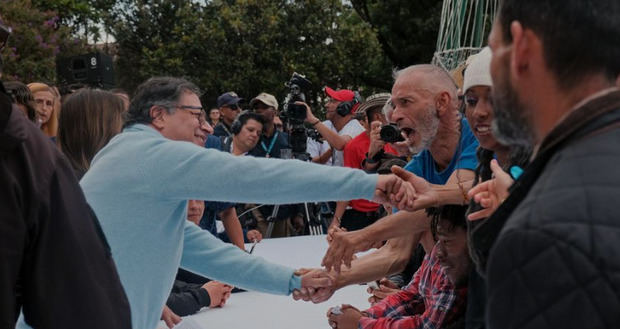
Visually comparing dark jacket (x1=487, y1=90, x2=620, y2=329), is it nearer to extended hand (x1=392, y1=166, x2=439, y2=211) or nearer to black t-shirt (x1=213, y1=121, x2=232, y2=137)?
extended hand (x1=392, y1=166, x2=439, y2=211)

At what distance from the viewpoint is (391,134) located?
3574mm

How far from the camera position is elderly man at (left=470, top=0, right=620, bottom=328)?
88 cm

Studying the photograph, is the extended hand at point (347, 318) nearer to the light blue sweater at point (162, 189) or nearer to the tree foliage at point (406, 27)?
the light blue sweater at point (162, 189)

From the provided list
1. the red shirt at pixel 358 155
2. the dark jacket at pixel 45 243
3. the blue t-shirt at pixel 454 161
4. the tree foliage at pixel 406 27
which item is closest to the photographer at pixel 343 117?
the red shirt at pixel 358 155

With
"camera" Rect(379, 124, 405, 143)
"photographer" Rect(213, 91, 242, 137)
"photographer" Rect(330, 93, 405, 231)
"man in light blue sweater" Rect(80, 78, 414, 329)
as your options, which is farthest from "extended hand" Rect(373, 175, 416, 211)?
"photographer" Rect(213, 91, 242, 137)

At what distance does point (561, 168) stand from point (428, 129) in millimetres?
2063

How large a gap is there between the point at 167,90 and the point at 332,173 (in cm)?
81

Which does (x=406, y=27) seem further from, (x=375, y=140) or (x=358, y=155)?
(x=375, y=140)

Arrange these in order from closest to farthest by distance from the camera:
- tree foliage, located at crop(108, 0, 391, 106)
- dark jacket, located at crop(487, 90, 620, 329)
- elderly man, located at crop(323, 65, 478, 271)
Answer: dark jacket, located at crop(487, 90, 620, 329) < elderly man, located at crop(323, 65, 478, 271) < tree foliage, located at crop(108, 0, 391, 106)

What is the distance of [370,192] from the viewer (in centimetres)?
235

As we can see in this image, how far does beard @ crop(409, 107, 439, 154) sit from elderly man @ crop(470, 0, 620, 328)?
6.13 ft

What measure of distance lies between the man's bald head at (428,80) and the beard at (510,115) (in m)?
1.92

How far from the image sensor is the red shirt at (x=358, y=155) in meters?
5.86

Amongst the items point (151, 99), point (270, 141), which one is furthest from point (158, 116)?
point (270, 141)
